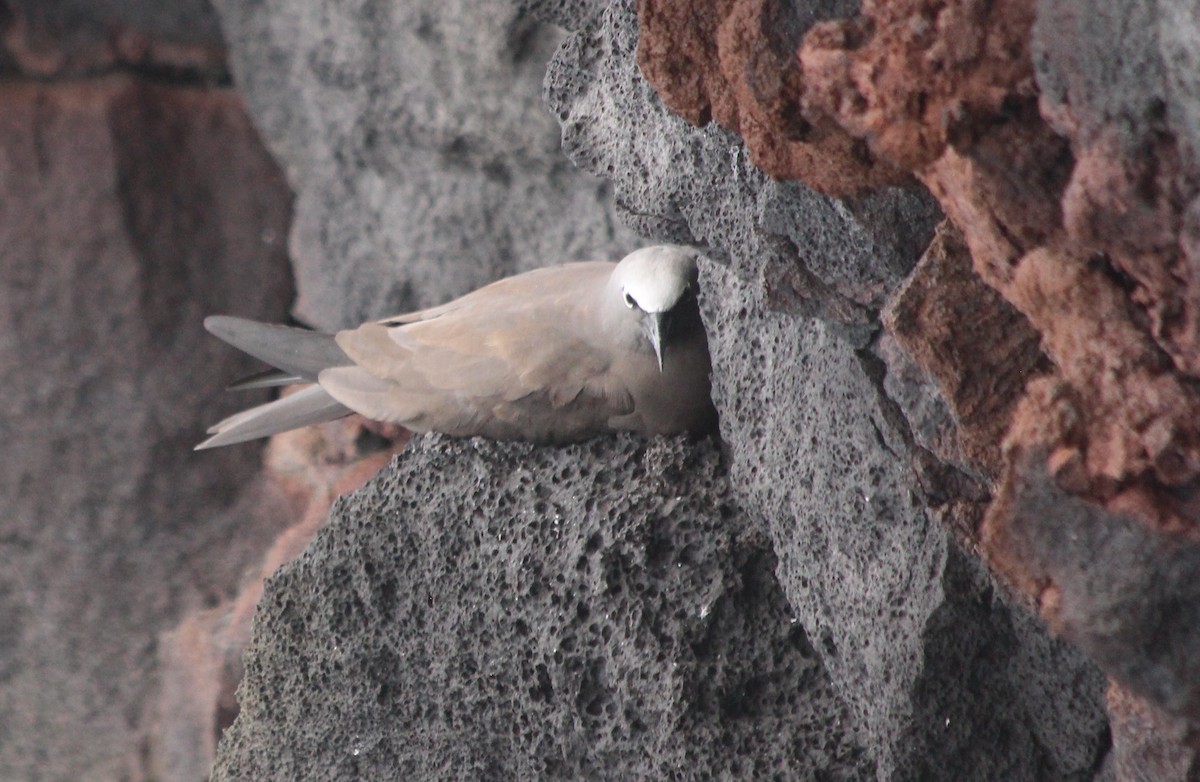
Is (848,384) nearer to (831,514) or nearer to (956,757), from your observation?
(831,514)

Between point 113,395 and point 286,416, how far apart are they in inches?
62.8

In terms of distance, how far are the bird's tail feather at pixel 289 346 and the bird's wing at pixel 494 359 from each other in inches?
2.0

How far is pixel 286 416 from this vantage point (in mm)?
A: 3291

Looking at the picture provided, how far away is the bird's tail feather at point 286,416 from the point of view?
10.6 feet

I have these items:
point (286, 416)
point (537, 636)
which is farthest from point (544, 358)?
point (286, 416)

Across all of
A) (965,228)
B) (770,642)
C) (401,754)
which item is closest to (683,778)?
(770,642)

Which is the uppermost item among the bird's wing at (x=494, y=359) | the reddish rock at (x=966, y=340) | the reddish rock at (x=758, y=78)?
the reddish rock at (x=758, y=78)

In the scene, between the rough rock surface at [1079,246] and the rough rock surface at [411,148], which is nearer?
the rough rock surface at [1079,246]

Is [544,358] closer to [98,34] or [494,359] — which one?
[494,359]

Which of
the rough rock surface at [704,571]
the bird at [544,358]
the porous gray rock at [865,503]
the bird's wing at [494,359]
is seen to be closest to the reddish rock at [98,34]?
the bird at [544,358]

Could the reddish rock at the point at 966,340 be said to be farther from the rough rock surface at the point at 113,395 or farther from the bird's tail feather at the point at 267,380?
the rough rock surface at the point at 113,395

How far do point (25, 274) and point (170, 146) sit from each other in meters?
0.68

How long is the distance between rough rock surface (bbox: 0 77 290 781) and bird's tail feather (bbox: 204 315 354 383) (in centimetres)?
153

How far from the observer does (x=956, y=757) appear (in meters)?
1.90
